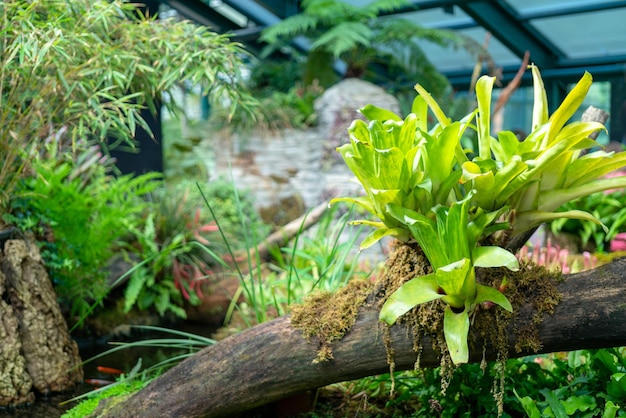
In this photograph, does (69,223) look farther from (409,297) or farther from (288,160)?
(288,160)

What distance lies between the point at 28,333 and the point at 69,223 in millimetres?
1034

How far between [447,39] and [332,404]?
240 inches

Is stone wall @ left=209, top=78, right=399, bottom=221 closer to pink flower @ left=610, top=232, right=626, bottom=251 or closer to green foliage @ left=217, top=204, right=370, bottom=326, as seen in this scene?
green foliage @ left=217, top=204, right=370, bottom=326

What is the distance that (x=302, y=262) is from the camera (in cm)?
470

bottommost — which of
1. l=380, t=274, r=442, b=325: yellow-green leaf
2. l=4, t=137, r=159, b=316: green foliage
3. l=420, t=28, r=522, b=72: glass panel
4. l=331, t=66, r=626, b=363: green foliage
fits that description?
l=4, t=137, r=159, b=316: green foliage

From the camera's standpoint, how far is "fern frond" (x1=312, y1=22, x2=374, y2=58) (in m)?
6.96

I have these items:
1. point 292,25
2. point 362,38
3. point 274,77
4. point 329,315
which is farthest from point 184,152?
point 329,315

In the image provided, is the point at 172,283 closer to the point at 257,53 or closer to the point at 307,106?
the point at 307,106

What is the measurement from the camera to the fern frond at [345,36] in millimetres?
6961

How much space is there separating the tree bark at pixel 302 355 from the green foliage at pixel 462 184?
0.72 ft

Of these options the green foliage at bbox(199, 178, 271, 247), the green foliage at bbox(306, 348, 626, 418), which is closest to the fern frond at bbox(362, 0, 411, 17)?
the green foliage at bbox(199, 178, 271, 247)

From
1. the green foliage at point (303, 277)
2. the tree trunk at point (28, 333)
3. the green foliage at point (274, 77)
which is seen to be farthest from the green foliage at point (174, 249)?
the green foliage at point (274, 77)

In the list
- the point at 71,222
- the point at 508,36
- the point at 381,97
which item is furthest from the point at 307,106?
the point at 71,222

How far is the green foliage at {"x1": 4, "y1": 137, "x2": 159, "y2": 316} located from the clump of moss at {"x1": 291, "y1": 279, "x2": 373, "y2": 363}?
1716 millimetres
